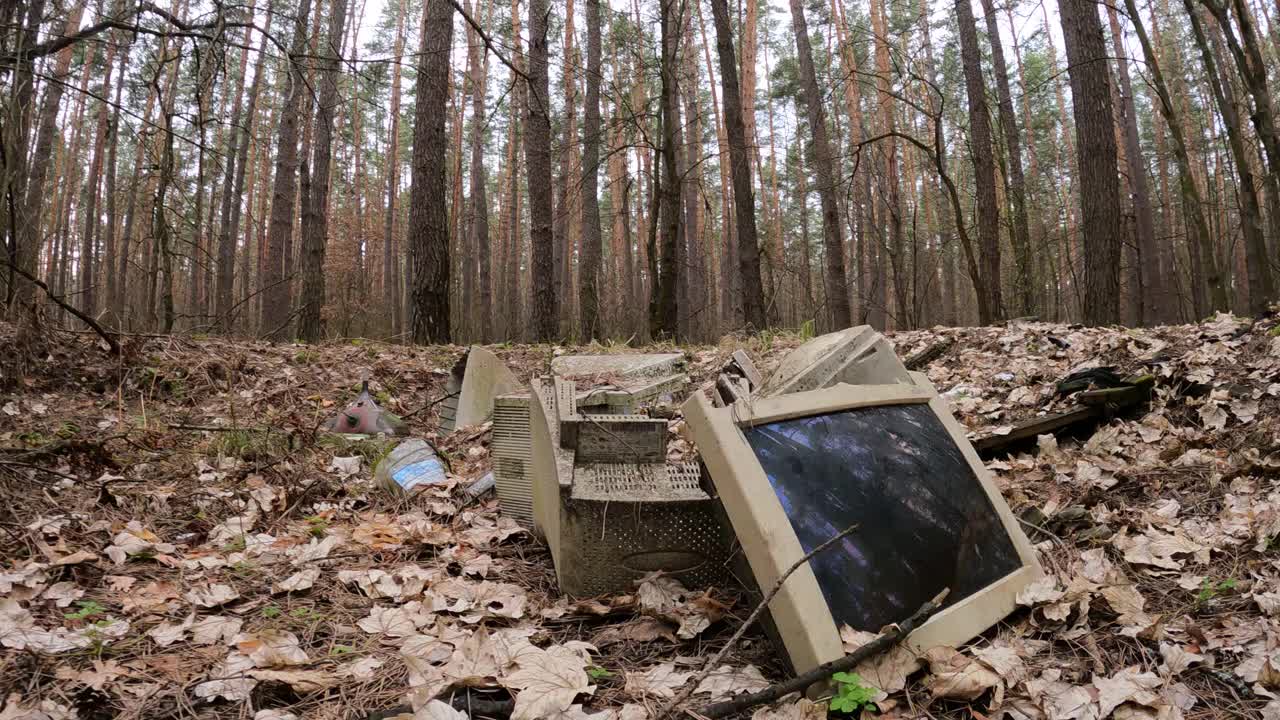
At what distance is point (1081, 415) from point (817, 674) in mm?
2491

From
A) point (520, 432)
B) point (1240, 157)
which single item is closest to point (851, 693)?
point (520, 432)

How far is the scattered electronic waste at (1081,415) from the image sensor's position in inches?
123

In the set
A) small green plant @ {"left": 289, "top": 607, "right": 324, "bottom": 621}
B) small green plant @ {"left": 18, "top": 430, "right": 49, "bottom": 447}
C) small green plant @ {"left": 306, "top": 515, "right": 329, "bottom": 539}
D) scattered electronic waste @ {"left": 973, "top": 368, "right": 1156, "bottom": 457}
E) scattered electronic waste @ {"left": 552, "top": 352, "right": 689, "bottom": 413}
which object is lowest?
small green plant @ {"left": 289, "top": 607, "right": 324, "bottom": 621}

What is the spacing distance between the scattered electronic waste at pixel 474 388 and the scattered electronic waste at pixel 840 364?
245 centimetres

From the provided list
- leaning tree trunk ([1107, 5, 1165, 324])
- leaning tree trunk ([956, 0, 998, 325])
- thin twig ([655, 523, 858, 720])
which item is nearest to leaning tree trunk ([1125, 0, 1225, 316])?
leaning tree trunk ([956, 0, 998, 325])

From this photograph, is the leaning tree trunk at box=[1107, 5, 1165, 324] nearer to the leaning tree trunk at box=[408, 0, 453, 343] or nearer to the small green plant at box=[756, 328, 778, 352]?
the small green plant at box=[756, 328, 778, 352]

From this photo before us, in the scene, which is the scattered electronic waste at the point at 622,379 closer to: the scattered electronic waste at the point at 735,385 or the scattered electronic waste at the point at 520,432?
the scattered electronic waste at the point at 520,432

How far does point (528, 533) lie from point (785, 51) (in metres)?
22.8

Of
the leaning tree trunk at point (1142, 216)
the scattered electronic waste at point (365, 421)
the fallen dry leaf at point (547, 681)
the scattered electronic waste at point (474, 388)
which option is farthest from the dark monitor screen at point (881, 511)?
the leaning tree trunk at point (1142, 216)

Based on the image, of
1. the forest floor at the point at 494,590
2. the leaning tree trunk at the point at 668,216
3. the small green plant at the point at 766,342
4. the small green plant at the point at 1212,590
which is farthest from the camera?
the leaning tree trunk at the point at 668,216

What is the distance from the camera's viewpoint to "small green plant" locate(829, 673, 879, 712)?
1.36 m

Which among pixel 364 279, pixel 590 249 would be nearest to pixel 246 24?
pixel 590 249

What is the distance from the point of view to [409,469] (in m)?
3.22

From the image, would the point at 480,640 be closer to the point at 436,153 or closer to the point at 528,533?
the point at 528,533
